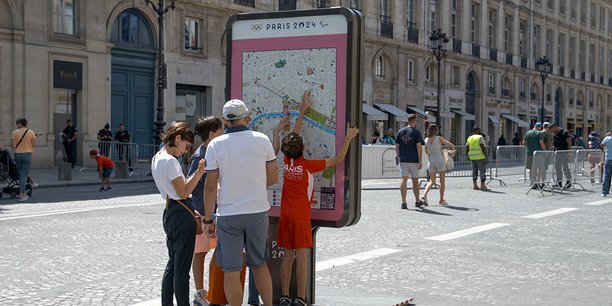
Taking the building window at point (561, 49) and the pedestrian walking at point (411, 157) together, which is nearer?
the pedestrian walking at point (411, 157)

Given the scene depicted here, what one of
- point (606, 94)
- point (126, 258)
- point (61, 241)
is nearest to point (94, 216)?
point (61, 241)

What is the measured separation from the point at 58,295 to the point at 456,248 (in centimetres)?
519

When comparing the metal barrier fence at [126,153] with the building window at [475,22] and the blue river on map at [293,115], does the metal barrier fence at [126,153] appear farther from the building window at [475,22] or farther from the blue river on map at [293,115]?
the building window at [475,22]

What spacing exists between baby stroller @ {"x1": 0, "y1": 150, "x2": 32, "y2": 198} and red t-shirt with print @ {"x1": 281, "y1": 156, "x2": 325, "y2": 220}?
1220 centimetres

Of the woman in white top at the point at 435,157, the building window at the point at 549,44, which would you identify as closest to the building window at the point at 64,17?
the woman in white top at the point at 435,157

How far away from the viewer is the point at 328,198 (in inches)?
262

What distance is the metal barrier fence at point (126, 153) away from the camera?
1006 inches

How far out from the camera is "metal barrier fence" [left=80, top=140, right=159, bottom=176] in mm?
25562

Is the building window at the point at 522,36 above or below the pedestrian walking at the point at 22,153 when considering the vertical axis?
above

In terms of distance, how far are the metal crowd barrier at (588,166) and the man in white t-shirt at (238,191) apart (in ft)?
62.1

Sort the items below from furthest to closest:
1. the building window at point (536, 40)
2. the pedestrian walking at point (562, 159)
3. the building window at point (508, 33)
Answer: the building window at point (536, 40)
the building window at point (508, 33)
the pedestrian walking at point (562, 159)

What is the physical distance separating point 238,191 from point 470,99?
46.4 meters

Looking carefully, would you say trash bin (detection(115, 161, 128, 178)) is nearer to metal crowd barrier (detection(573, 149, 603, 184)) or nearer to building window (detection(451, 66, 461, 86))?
metal crowd barrier (detection(573, 149, 603, 184))

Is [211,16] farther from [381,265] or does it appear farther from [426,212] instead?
[381,265]
